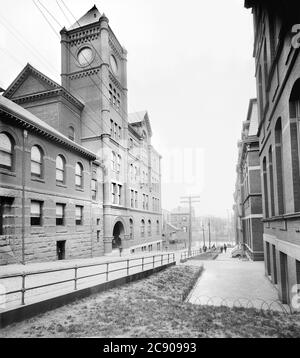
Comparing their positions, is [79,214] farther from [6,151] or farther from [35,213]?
[6,151]

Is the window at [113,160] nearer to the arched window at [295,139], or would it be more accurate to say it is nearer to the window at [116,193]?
the window at [116,193]

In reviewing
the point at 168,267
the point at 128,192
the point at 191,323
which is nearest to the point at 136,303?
the point at 191,323

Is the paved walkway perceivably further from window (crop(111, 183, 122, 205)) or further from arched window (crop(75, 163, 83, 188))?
window (crop(111, 183, 122, 205))

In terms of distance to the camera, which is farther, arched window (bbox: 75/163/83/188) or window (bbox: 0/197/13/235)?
arched window (bbox: 75/163/83/188)

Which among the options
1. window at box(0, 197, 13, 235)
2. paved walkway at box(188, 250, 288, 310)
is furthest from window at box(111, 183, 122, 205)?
window at box(0, 197, 13, 235)

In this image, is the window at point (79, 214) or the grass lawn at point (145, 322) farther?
the window at point (79, 214)

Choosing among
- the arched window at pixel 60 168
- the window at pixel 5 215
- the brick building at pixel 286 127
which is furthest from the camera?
the arched window at pixel 60 168

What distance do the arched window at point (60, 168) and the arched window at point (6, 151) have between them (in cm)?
439

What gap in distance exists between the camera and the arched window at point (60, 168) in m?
19.7

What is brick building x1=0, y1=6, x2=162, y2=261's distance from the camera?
1848 cm

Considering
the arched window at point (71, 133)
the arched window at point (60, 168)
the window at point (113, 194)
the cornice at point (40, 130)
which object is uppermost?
the arched window at point (71, 133)

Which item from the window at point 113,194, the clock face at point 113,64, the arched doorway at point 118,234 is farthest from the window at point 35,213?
the clock face at point 113,64

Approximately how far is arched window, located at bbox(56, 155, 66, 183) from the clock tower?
8063mm
